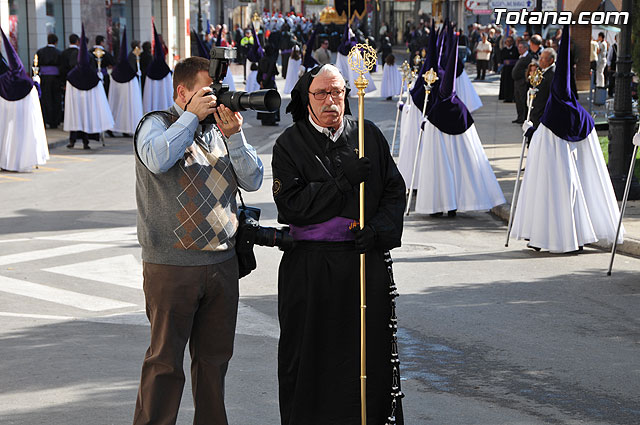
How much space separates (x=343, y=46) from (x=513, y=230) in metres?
22.9

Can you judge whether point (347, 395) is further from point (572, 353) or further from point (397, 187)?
point (572, 353)

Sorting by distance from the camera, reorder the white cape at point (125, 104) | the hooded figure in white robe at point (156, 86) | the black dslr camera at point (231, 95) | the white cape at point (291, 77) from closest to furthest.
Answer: the black dslr camera at point (231, 95) < the white cape at point (125, 104) < the hooded figure in white robe at point (156, 86) < the white cape at point (291, 77)

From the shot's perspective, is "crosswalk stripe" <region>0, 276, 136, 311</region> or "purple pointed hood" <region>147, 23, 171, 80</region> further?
"purple pointed hood" <region>147, 23, 171, 80</region>

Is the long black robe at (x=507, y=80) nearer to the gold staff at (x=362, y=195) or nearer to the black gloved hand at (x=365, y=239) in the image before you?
the gold staff at (x=362, y=195)

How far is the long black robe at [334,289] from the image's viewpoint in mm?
5133

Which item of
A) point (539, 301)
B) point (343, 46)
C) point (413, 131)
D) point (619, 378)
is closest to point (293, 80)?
point (343, 46)

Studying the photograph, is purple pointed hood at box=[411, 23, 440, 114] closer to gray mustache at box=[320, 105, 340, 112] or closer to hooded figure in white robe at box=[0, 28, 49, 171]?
hooded figure in white robe at box=[0, 28, 49, 171]

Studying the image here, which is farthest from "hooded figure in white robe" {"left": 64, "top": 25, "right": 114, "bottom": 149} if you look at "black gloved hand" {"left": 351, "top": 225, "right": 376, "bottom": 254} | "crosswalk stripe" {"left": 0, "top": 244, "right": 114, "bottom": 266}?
"black gloved hand" {"left": 351, "top": 225, "right": 376, "bottom": 254}

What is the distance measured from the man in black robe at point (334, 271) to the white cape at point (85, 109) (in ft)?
51.6

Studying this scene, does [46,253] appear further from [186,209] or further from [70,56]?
[70,56]

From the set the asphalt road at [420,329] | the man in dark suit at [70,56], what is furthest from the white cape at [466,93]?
the asphalt road at [420,329]

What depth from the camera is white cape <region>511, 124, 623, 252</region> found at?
10.9 meters

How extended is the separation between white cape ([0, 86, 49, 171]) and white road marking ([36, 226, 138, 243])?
5.54 metres

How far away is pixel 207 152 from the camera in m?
4.87
